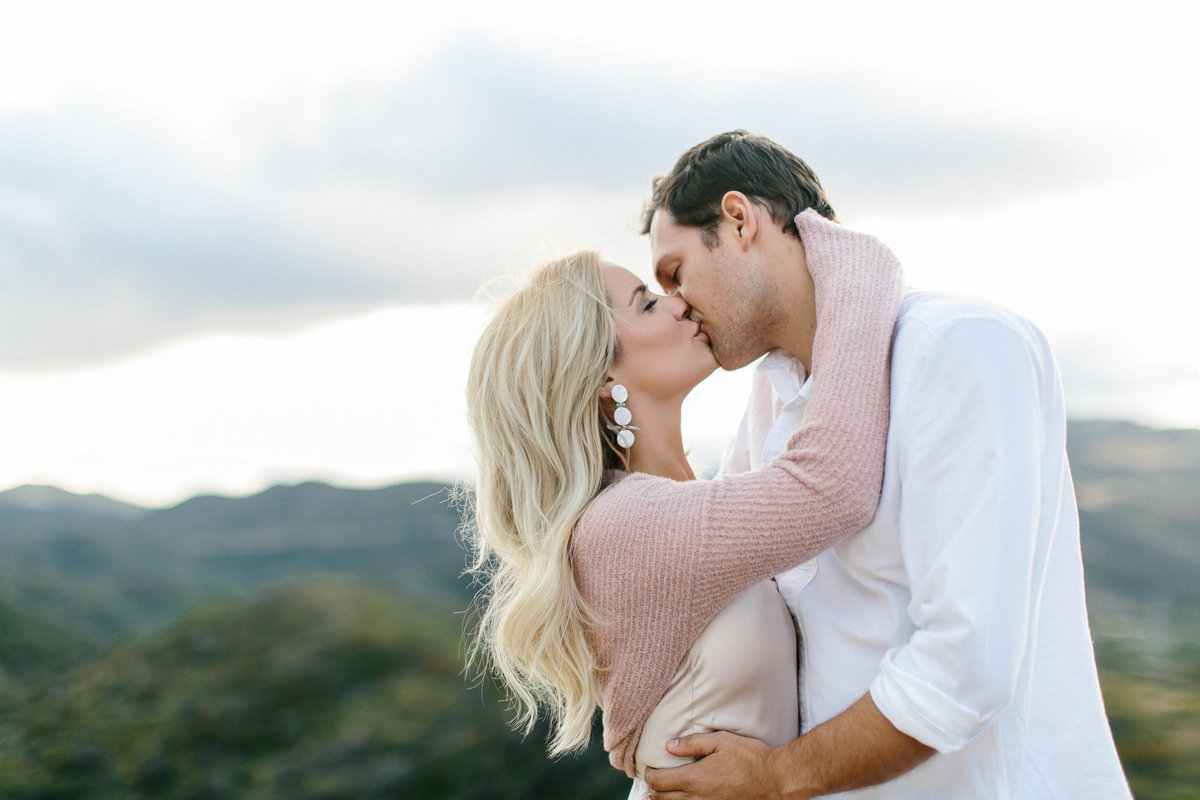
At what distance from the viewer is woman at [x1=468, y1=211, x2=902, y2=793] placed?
58.4 inches

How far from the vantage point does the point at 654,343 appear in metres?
1.95

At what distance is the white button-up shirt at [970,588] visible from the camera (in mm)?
1307

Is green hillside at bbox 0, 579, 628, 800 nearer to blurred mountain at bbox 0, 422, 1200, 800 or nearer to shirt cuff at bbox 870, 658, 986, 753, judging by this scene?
blurred mountain at bbox 0, 422, 1200, 800

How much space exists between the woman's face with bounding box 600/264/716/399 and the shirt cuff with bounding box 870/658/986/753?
78 centimetres

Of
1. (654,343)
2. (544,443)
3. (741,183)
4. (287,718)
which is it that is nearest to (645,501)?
(544,443)

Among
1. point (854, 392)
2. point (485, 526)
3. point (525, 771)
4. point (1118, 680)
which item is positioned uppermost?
point (854, 392)

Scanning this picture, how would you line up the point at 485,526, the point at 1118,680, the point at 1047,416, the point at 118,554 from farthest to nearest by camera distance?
the point at 118,554 < the point at 1118,680 < the point at 485,526 < the point at 1047,416

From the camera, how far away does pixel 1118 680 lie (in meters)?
2.51

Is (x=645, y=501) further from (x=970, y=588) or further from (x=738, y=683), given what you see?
(x=970, y=588)

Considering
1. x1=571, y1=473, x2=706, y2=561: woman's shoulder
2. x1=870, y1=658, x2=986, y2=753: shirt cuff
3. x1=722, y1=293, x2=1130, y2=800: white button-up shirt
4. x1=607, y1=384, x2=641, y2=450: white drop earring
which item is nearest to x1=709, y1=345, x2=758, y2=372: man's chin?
x1=607, y1=384, x2=641, y2=450: white drop earring

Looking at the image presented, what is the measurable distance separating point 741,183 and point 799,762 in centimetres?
108

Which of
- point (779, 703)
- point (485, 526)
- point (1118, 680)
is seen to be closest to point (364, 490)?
point (485, 526)

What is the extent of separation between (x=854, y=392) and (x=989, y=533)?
0.29 meters

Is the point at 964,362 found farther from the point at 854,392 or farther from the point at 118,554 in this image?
the point at 118,554
